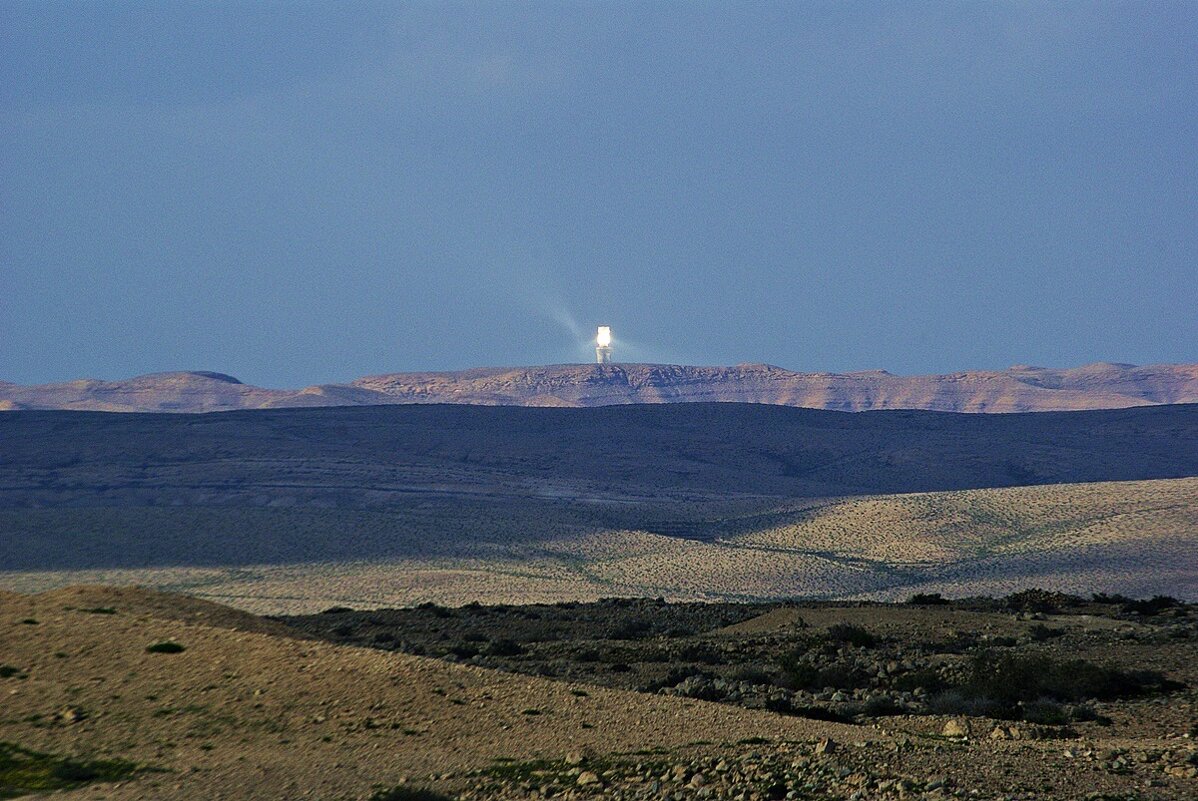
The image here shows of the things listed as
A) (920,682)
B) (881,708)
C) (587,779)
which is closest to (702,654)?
(920,682)

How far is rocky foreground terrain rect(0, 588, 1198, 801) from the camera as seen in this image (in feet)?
38.1

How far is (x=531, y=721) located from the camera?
14.9 meters

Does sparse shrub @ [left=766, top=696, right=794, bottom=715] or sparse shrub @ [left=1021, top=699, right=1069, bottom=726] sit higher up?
sparse shrub @ [left=1021, top=699, right=1069, bottom=726]

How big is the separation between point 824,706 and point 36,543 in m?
51.2

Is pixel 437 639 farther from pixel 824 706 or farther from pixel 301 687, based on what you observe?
pixel 301 687

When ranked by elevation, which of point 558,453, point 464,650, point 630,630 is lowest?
→ point 630,630

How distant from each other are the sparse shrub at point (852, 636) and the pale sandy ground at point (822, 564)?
19.5 meters

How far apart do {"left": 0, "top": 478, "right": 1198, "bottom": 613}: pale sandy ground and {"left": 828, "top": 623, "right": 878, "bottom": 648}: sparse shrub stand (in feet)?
64.0

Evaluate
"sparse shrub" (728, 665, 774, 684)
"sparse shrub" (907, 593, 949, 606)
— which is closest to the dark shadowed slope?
"sparse shrub" (907, 593, 949, 606)

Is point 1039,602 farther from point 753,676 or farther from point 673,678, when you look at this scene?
point 673,678

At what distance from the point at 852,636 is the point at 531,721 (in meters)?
13.2

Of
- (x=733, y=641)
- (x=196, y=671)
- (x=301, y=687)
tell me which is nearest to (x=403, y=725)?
(x=301, y=687)

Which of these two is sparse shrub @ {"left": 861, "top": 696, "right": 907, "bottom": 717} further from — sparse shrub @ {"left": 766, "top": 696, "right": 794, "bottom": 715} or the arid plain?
sparse shrub @ {"left": 766, "top": 696, "right": 794, "bottom": 715}

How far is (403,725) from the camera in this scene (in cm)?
1427
